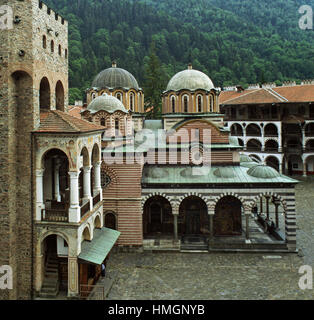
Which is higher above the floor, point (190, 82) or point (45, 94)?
point (190, 82)

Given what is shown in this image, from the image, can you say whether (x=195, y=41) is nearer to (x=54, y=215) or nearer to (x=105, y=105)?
(x=105, y=105)

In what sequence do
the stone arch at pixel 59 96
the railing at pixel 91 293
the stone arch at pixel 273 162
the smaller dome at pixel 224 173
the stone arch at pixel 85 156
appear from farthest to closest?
the stone arch at pixel 273 162 → the smaller dome at pixel 224 173 → the stone arch at pixel 59 96 → the stone arch at pixel 85 156 → the railing at pixel 91 293

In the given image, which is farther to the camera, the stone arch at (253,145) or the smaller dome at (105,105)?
the stone arch at (253,145)

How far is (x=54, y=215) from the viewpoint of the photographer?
48.1ft

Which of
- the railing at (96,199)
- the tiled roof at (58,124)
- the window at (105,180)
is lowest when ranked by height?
the railing at (96,199)

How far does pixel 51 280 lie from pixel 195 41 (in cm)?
8867

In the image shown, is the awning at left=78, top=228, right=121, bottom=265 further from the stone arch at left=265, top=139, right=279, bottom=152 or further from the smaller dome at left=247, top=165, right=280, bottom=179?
the stone arch at left=265, top=139, right=279, bottom=152

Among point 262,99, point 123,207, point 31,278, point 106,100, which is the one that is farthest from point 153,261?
point 262,99

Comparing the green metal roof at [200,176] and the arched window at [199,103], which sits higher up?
the arched window at [199,103]

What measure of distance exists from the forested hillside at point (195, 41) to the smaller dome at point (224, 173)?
4677 centimetres

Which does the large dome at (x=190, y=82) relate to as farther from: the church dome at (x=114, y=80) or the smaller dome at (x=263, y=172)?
the smaller dome at (x=263, y=172)

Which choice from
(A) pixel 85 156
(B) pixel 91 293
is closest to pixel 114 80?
(A) pixel 85 156

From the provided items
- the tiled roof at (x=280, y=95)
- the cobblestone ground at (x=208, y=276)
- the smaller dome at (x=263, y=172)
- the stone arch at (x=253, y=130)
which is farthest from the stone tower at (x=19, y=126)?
the stone arch at (x=253, y=130)

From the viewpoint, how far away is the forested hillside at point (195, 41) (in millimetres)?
76750
